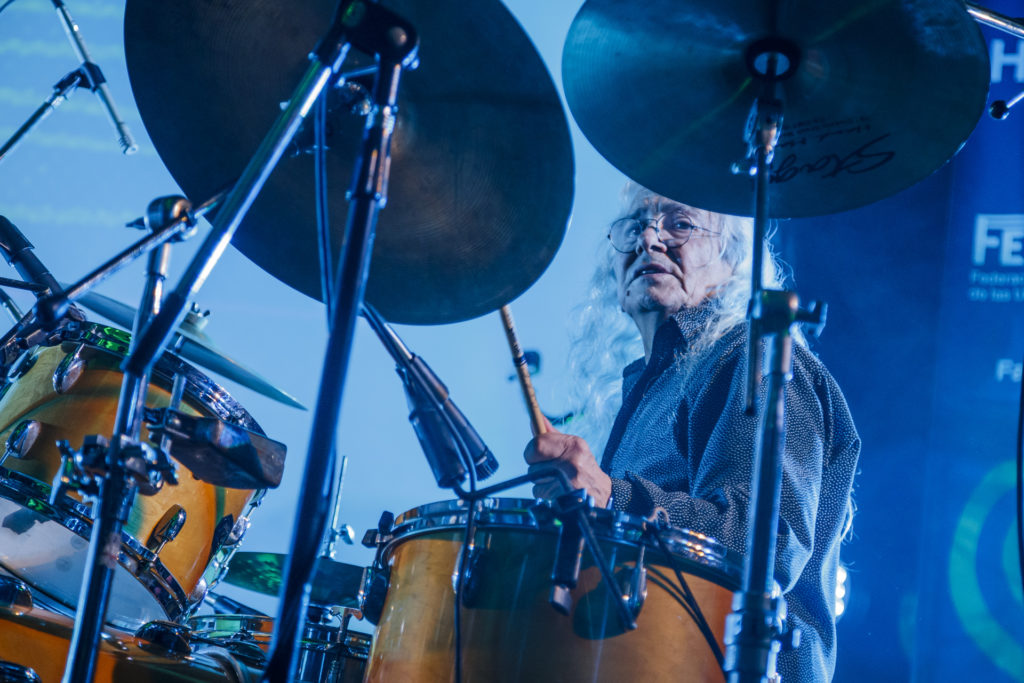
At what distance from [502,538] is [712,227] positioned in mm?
1567

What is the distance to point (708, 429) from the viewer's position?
1.97m

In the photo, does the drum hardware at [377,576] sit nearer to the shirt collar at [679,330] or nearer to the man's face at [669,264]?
the shirt collar at [679,330]

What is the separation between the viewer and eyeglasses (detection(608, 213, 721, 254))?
8.86ft

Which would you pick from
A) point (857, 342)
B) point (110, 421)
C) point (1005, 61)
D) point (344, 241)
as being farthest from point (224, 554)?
point (1005, 61)

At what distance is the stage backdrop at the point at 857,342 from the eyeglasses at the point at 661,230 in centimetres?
33

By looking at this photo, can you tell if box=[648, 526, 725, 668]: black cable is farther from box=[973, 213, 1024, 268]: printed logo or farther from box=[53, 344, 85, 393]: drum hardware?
box=[973, 213, 1024, 268]: printed logo

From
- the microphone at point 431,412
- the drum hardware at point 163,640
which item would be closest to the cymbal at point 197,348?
the drum hardware at point 163,640

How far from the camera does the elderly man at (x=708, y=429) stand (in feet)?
5.31

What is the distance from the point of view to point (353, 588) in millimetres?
2748

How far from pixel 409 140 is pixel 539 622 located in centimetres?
79

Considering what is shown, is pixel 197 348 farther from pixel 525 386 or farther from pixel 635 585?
pixel 635 585

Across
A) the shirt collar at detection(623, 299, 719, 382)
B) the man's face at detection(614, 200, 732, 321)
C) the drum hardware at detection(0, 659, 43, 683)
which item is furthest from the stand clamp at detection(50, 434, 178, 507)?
the man's face at detection(614, 200, 732, 321)

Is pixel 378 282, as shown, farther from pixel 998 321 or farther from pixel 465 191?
pixel 998 321

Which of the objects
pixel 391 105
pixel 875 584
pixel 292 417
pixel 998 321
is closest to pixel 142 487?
pixel 391 105
